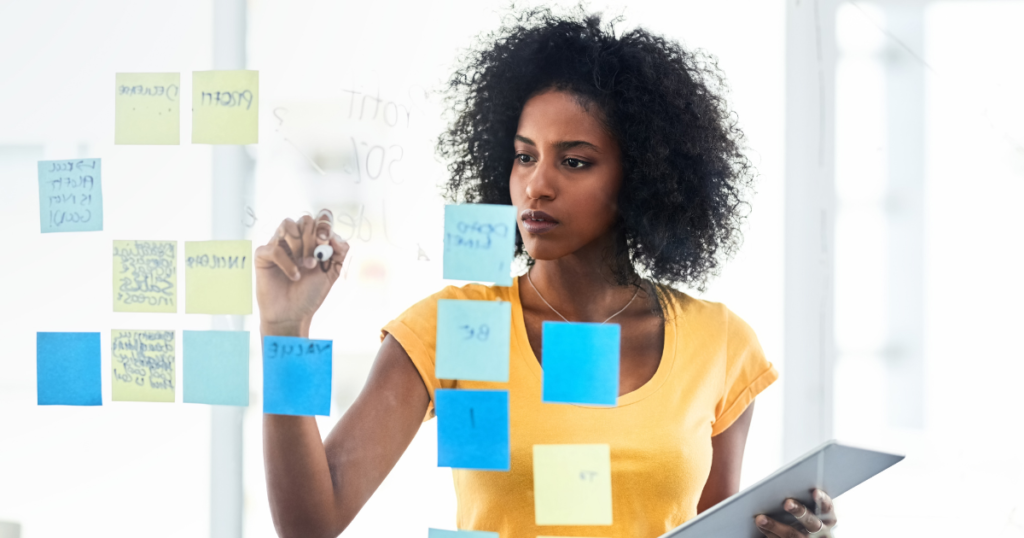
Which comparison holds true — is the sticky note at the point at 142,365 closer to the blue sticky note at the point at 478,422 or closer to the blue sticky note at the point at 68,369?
the blue sticky note at the point at 68,369

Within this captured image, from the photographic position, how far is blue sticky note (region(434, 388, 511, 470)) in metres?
0.80

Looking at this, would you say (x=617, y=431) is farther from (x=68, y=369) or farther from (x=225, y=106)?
(x=68, y=369)

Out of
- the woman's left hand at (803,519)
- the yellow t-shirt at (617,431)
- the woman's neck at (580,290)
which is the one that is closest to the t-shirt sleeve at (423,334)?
the yellow t-shirt at (617,431)

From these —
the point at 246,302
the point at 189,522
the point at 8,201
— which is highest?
the point at 8,201

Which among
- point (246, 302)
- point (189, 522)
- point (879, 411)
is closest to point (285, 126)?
point (246, 302)

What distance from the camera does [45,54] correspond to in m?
0.96

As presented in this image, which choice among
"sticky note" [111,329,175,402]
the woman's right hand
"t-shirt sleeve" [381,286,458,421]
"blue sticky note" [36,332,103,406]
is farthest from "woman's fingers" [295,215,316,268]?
"blue sticky note" [36,332,103,406]

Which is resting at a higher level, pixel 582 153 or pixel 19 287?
pixel 582 153

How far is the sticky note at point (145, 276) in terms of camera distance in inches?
35.0

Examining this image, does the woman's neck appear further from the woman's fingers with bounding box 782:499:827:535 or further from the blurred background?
the woman's fingers with bounding box 782:499:827:535

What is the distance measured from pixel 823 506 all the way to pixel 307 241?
2.03 ft

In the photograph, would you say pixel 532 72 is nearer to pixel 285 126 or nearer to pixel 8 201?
pixel 285 126

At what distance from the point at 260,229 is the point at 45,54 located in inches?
15.7

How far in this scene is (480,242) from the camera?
0.80 meters
